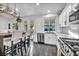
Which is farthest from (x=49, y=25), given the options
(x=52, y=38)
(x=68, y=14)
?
(x=68, y=14)

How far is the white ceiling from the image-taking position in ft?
5.81

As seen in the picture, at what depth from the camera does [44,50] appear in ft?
6.06

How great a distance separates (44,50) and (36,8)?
0.71 meters

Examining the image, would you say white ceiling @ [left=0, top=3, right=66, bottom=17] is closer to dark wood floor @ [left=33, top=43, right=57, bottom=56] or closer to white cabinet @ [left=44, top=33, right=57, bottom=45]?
white cabinet @ [left=44, top=33, right=57, bottom=45]

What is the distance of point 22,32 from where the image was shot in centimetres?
186

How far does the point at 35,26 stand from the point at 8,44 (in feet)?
1.75

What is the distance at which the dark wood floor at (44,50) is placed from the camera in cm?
181

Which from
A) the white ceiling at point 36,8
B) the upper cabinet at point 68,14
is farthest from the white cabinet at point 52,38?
the white ceiling at point 36,8

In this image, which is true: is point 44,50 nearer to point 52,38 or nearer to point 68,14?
point 52,38

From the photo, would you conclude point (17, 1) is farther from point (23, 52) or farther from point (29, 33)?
point (23, 52)

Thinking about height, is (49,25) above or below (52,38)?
above

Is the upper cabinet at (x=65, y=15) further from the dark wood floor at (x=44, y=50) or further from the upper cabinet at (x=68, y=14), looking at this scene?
the dark wood floor at (x=44, y=50)

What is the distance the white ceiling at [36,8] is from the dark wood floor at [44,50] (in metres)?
0.54

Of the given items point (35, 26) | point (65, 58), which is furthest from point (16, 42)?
point (65, 58)
